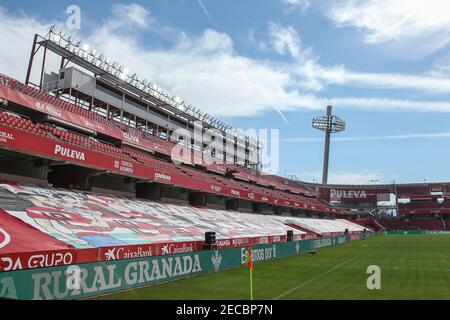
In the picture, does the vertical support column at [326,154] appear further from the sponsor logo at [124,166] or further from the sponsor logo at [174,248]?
the sponsor logo at [174,248]

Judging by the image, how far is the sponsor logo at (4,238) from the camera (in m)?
12.9

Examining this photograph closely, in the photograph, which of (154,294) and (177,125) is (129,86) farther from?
(154,294)

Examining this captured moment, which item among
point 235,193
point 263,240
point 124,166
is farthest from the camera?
point 235,193

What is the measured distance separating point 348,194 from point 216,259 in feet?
310

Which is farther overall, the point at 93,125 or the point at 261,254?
the point at 93,125

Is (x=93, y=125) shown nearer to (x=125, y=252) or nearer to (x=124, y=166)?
(x=124, y=166)

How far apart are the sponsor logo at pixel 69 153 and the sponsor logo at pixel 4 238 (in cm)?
843

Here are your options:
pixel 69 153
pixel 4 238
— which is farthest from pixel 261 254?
pixel 4 238

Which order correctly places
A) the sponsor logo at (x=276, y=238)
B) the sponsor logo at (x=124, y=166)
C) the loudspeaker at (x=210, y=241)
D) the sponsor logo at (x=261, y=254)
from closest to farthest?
1. the loudspeaker at (x=210, y=241)
2. the sponsor logo at (x=261, y=254)
3. the sponsor logo at (x=124, y=166)
4. the sponsor logo at (x=276, y=238)

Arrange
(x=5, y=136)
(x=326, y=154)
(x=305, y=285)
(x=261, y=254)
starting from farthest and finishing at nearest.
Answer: (x=326, y=154), (x=261, y=254), (x=5, y=136), (x=305, y=285)

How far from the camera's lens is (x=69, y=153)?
74.6 ft

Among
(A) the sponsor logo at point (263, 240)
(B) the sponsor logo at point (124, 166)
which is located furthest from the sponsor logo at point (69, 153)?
(A) the sponsor logo at point (263, 240)

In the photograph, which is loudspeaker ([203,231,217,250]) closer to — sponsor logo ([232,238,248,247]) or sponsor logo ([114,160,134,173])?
sponsor logo ([232,238,248,247])

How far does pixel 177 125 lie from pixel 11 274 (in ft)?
146
